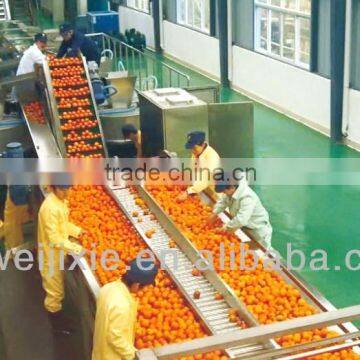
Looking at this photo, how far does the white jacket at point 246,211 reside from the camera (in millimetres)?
5785

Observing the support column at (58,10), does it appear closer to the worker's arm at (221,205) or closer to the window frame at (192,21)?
the window frame at (192,21)

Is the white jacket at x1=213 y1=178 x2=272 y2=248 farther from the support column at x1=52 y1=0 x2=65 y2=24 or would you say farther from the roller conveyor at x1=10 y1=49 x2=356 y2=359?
the support column at x1=52 y1=0 x2=65 y2=24

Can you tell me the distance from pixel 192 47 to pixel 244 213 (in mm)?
12364

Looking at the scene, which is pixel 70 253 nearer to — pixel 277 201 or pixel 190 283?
pixel 190 283

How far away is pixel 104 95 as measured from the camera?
9930 mm

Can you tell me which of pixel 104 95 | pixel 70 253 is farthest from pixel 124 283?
pixel 104 95

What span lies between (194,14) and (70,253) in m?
13.2

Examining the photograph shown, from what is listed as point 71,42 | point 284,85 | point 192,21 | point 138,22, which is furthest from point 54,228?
point 138,22

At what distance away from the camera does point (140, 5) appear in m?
21.8

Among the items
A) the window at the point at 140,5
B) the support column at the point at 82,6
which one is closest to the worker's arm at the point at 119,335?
the window at the point at 140,5

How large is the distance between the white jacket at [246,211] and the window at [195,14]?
1150cm

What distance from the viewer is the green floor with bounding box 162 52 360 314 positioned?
6820 millimetres

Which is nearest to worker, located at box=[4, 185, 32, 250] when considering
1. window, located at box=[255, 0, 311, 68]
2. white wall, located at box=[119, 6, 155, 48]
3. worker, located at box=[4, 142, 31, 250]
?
worker, located at box=[4, 142, 31, 250]

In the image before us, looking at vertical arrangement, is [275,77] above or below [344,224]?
above
